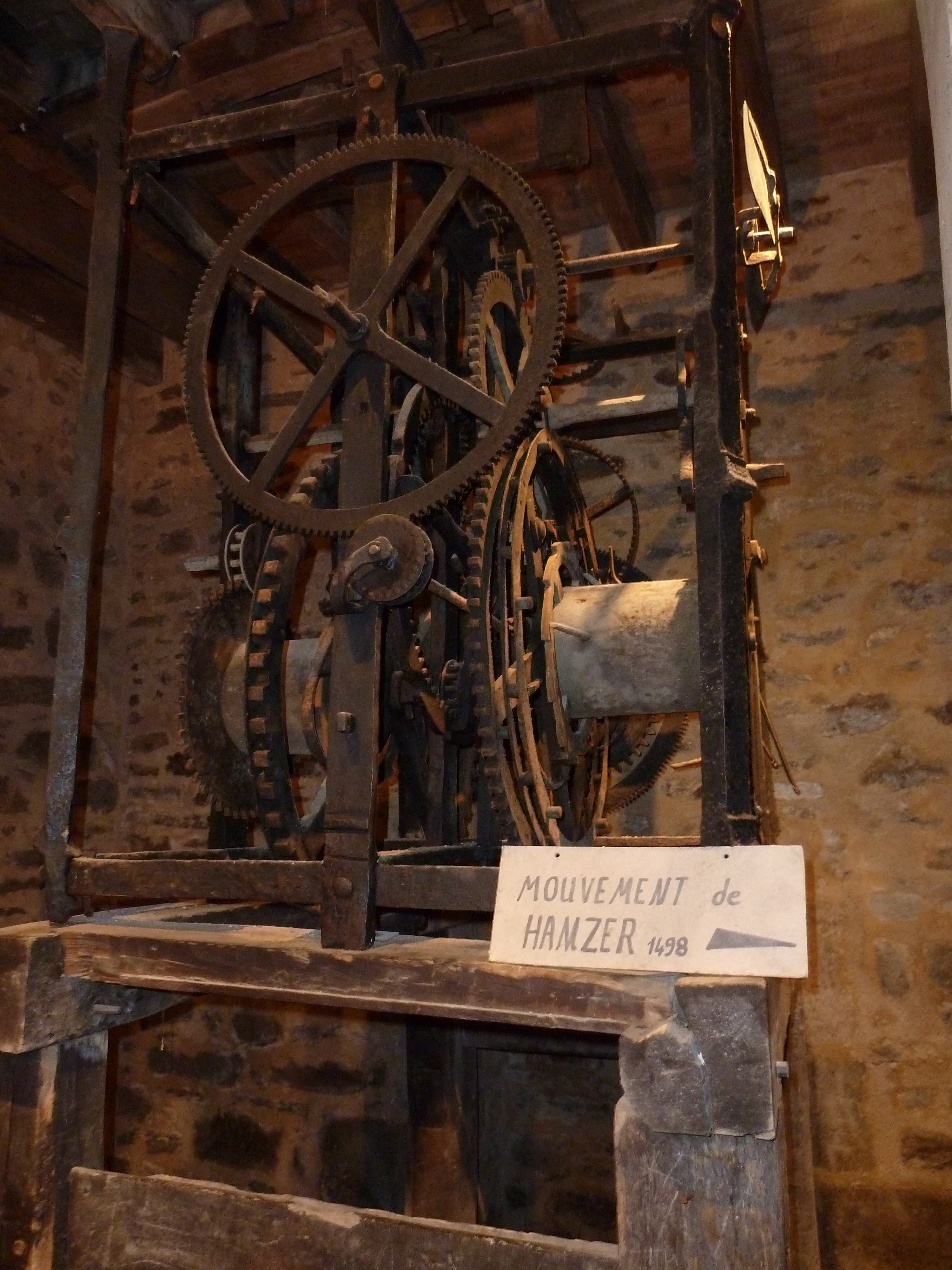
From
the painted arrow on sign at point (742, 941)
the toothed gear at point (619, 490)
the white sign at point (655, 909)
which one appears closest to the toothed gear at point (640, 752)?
the toothed gear at point (619, 490)

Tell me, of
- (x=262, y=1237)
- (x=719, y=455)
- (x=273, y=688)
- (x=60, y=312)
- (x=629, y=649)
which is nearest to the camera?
(x=262, y=1237)

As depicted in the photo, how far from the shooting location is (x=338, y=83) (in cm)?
296

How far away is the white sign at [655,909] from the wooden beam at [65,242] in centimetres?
238

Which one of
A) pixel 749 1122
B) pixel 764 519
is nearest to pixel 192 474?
pixel 764 519

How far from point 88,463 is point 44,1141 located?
1.34 metres

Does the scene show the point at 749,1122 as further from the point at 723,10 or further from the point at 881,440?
the point at 881,440

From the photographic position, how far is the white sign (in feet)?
4.33

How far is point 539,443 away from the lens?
7.59 ft

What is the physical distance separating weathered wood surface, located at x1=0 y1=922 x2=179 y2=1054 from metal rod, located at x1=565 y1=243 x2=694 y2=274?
181 cm

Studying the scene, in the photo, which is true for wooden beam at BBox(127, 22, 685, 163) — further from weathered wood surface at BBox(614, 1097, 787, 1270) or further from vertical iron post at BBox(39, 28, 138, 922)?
weathered wood surface at BBox(614, 1097, 787, 1270)

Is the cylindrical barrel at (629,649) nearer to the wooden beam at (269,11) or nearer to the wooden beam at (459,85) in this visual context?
the wooden beam at (459,85)

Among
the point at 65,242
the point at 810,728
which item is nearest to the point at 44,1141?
the point at 810,728

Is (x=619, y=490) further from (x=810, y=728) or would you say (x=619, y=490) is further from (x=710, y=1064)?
(x=710, y=1064)

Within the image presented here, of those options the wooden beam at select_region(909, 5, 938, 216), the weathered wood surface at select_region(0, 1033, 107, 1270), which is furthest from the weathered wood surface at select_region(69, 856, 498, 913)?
the wooden beam at select_region(909, 5, 938, 216)
